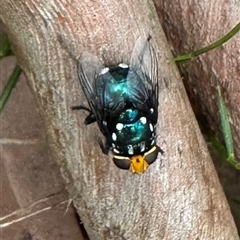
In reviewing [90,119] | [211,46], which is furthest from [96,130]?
[211,46]

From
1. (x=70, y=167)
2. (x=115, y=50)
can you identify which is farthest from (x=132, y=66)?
(x=70, y=167)

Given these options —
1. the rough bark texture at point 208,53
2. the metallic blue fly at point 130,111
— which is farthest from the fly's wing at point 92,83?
the rough bark texture at point 208,53

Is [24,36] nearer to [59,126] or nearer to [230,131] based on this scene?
[59,126]

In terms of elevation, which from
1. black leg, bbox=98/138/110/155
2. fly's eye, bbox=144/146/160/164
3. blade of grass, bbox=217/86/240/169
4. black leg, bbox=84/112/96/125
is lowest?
blade of grass, bbox=217/86/240/169

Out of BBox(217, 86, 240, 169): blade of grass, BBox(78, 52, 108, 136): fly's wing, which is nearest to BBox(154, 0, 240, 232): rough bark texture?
BBox(217, 86, 240, 169): blade of grass

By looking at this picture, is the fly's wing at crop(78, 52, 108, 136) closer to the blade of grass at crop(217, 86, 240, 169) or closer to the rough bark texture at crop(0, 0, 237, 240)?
the rough bark texture at crop(0, 0, 237, 240)

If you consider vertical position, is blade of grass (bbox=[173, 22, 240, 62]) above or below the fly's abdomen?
above
